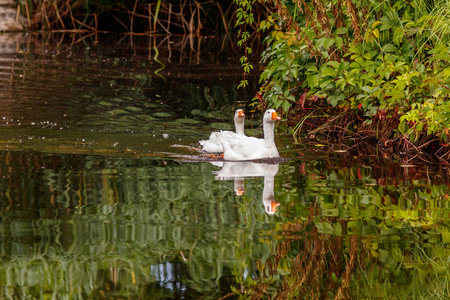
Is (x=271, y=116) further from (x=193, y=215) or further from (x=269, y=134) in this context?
(x=193, y=215)

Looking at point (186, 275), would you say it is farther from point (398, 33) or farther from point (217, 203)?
point (398, 33)

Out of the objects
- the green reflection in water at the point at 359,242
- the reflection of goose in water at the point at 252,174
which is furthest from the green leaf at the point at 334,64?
the green reflection in water at the point at 359,242

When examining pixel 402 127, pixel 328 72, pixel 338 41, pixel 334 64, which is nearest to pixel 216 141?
pixel 328 72

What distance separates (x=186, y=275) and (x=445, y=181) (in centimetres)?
363

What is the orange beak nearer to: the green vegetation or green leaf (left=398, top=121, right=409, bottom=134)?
the green vegetation

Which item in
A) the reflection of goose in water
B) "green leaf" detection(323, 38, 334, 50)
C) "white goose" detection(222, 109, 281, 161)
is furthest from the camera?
"green leaf" detection(323, 38, 334, 50)

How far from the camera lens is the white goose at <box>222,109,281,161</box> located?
8.52 m

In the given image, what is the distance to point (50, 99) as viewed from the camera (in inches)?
477

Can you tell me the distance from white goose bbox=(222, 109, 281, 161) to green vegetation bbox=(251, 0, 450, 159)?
96 centimetres

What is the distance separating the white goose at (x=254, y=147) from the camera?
8.52m

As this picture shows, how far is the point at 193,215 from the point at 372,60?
169 inches

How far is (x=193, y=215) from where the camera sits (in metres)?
5.98

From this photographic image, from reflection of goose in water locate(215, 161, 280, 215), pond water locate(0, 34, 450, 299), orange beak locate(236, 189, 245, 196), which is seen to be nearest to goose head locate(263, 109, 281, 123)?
pond water locate(0, 34, 450, 299)

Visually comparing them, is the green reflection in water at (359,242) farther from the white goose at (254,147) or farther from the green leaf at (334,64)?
the green leaf at (334,64)
